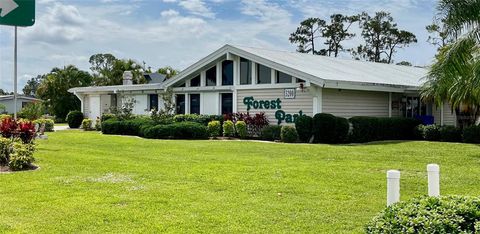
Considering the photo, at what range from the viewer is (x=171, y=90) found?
2478 centimetres

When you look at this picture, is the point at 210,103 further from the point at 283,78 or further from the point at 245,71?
the point at 283,78

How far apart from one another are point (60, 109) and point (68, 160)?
30606 millimetres

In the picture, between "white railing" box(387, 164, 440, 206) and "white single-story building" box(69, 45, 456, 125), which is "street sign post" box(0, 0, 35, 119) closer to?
"white railing" box(387, 164, 440, 206)

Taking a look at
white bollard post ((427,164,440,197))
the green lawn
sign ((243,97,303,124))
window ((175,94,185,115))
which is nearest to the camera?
white bollard post ((427,164,440,197))

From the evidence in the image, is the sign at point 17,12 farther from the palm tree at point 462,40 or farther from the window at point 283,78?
the window at point 283,78

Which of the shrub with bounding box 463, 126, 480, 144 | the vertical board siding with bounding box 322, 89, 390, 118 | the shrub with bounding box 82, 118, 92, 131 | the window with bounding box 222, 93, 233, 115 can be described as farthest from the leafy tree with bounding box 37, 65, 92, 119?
the shrub with bounding box 463, 126, 480, 144

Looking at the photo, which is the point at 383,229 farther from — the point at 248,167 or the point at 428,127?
the point at 428,127

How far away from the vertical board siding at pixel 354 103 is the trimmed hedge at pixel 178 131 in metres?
5.08

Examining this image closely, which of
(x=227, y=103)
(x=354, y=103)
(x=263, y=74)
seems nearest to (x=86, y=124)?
(x=227, y=103)

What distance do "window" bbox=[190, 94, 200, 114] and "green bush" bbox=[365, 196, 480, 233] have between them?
68.0 feet

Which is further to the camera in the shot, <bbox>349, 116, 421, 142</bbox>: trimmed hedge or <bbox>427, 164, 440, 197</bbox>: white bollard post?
<bbox>349, 116, 421, 142</bbox>: trimmed hedge

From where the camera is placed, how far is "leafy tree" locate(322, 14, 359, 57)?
167ft

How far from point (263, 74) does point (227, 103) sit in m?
2.54

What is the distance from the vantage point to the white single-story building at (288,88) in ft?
65.0
